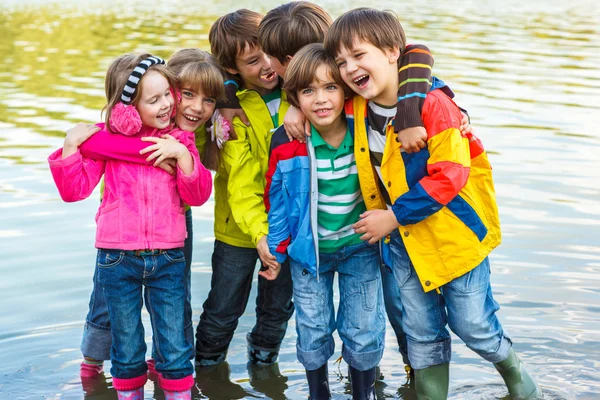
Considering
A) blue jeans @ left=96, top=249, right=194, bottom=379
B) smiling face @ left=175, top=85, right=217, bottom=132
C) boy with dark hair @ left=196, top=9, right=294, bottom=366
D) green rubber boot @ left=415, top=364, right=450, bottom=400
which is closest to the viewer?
blue jeans @ left=96, top=249, right=194, bottom=379

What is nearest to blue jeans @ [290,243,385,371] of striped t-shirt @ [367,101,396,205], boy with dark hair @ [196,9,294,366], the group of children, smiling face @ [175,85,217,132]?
the group of children

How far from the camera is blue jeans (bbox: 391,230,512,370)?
344cm

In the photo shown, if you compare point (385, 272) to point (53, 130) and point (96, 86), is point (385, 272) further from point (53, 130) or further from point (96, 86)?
point (96, 86)

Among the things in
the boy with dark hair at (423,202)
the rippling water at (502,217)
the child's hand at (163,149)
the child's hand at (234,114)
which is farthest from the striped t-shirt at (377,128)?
the rippling water at (502,217)

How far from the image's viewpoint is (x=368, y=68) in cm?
337

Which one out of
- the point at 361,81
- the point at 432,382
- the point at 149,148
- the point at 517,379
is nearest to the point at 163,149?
the point at 149,148

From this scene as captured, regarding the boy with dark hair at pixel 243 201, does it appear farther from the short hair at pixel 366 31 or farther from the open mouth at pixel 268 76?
the short hair at pixel 366 31

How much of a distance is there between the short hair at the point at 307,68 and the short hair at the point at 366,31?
0.05 meters

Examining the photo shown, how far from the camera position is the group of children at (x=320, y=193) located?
11.1 ft

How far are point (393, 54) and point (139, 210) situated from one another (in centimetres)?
122

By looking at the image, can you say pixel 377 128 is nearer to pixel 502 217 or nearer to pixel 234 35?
pixel 234 35

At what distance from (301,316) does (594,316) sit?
2.01m

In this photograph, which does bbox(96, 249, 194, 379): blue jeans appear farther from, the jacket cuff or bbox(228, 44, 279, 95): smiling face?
the jacket cuff

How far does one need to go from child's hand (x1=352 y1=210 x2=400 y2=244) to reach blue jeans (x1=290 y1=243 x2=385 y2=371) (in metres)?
0.17
